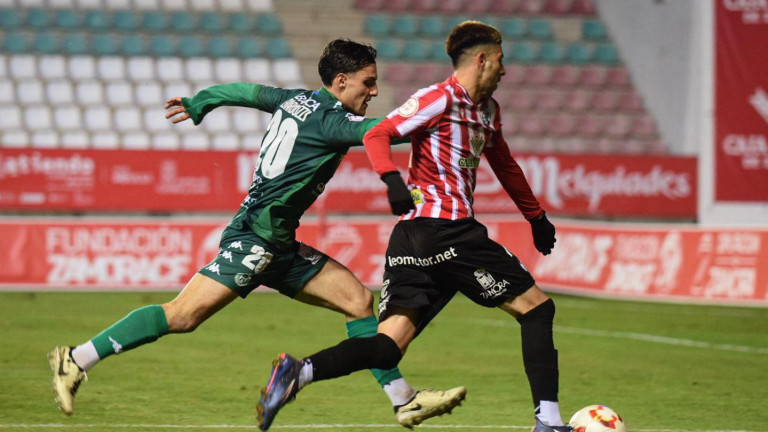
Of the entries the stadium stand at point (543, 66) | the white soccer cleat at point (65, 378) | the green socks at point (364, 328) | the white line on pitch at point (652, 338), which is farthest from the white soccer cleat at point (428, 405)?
the stadium stand at point (543, 66)

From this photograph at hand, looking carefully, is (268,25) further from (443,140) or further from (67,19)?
(443,140)

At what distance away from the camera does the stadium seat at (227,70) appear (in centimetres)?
2241

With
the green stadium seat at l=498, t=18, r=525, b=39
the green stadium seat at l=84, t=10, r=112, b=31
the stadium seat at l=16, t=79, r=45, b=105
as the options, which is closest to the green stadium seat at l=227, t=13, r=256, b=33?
Answer: the green stadium seat at l=84, t=10, r=112, b=31

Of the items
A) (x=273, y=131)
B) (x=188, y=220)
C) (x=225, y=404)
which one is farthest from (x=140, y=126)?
(x=273, y=131)

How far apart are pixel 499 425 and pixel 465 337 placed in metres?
5.32

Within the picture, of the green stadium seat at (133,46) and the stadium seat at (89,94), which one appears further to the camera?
the green stadium seat at (133,46)

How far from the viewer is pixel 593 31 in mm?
25266

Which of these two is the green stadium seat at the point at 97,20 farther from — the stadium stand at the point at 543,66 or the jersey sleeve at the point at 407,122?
the jersey sleeve at the point at 407,122

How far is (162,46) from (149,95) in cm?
123

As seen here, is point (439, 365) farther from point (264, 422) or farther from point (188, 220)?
point (188, 220)

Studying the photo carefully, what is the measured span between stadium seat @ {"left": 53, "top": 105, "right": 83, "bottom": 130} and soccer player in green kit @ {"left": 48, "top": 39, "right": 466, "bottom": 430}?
1528cm

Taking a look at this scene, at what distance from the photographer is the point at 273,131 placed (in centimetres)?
616

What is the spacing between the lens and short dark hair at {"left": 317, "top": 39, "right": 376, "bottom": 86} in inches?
241

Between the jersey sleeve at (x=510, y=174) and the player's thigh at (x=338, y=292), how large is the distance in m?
0.98
